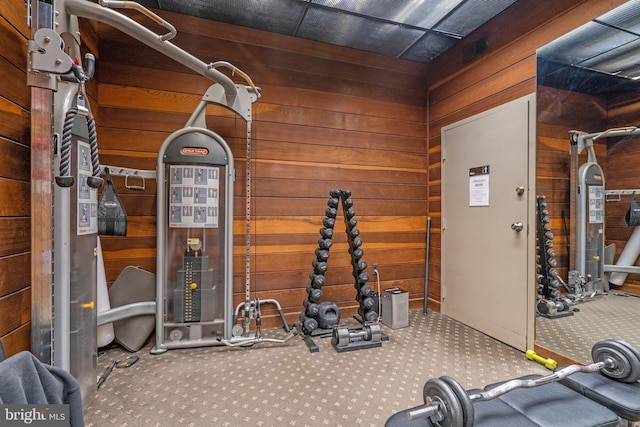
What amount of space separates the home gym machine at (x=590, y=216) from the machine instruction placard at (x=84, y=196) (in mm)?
3419

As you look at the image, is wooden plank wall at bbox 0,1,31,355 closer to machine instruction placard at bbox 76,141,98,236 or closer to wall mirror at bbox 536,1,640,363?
machine instruction placard at bbox 76,141,98,236

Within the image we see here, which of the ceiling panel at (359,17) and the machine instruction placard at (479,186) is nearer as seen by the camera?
the ceiling panel at (359,17)

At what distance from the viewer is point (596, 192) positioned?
238 cm

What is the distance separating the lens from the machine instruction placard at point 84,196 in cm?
161

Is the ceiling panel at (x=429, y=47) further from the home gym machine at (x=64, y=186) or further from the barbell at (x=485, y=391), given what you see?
the barbell at (x=485, y=391)

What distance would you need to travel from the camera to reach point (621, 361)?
1.40m

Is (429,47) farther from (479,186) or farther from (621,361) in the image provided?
(621,361)

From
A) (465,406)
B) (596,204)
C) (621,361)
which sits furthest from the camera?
(596,204)

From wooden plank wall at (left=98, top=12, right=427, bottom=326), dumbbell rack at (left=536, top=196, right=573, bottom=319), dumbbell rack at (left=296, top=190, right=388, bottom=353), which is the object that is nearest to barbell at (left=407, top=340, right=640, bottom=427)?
dumbbell rack at (left=536, top=196, right=573, bottom=319)

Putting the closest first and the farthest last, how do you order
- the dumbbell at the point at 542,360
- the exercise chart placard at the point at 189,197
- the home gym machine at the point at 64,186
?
the home gym machine at the point at 64,186, the dumbbell at the point at 542,360, the exercise chart placard at the point at 189,197

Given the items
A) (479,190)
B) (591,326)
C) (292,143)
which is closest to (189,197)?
(292,143)

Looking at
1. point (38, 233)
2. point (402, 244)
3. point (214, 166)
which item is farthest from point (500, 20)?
point (38, 233)

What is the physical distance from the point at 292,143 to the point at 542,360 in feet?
9.06

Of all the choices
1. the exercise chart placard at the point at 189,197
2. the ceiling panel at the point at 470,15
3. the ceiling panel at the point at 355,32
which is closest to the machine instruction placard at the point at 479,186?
the ceiling panel at the point at 470,15
